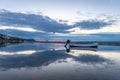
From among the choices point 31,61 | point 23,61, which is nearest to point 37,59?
point 31,61

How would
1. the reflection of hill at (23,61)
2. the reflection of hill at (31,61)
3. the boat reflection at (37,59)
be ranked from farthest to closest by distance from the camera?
the boat reflection at (37,59) < the reflection of hill at (31,61) < the reflection of hill at (23,61)

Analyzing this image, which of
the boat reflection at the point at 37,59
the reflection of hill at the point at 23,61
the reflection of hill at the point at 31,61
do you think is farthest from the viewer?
the boat reflection at the point at 37,59

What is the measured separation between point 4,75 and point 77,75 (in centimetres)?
748

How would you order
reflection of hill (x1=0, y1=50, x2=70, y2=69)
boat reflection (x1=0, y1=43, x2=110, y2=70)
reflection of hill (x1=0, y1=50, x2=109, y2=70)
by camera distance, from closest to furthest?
1. reflection of hill (x1=0, y1=50, x2=70, y2=69)
2. reflection of hill (x1=0, y1=50, x2=109, y2=70)
3. boat reflection (x1=0, y1=43, x2=110, y2=70)

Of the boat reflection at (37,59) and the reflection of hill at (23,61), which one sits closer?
the reflection of hill at (23,61)

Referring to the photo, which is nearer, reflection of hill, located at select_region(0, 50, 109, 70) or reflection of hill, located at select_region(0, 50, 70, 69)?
reflection of hill, located at select_region(0, 50, 70, 69)

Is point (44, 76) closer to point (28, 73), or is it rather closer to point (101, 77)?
point (28, 73)

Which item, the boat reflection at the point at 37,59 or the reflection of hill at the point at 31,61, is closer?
the reflection of hill at the point at 31,61

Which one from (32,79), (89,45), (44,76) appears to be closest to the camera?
(32,79)

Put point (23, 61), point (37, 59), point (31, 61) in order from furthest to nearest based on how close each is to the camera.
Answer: point (37, 59) → point (31, 61) → point (23, 61)

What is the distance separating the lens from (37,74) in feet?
101

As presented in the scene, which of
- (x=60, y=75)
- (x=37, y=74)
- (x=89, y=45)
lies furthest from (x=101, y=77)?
(x=89, y=45)

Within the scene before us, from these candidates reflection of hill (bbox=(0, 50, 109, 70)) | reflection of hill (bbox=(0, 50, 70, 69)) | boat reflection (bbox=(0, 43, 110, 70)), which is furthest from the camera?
boat reflection (bbox=(0, 43, 110, 70))

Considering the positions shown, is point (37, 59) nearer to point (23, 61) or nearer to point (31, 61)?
point (31, 61)
